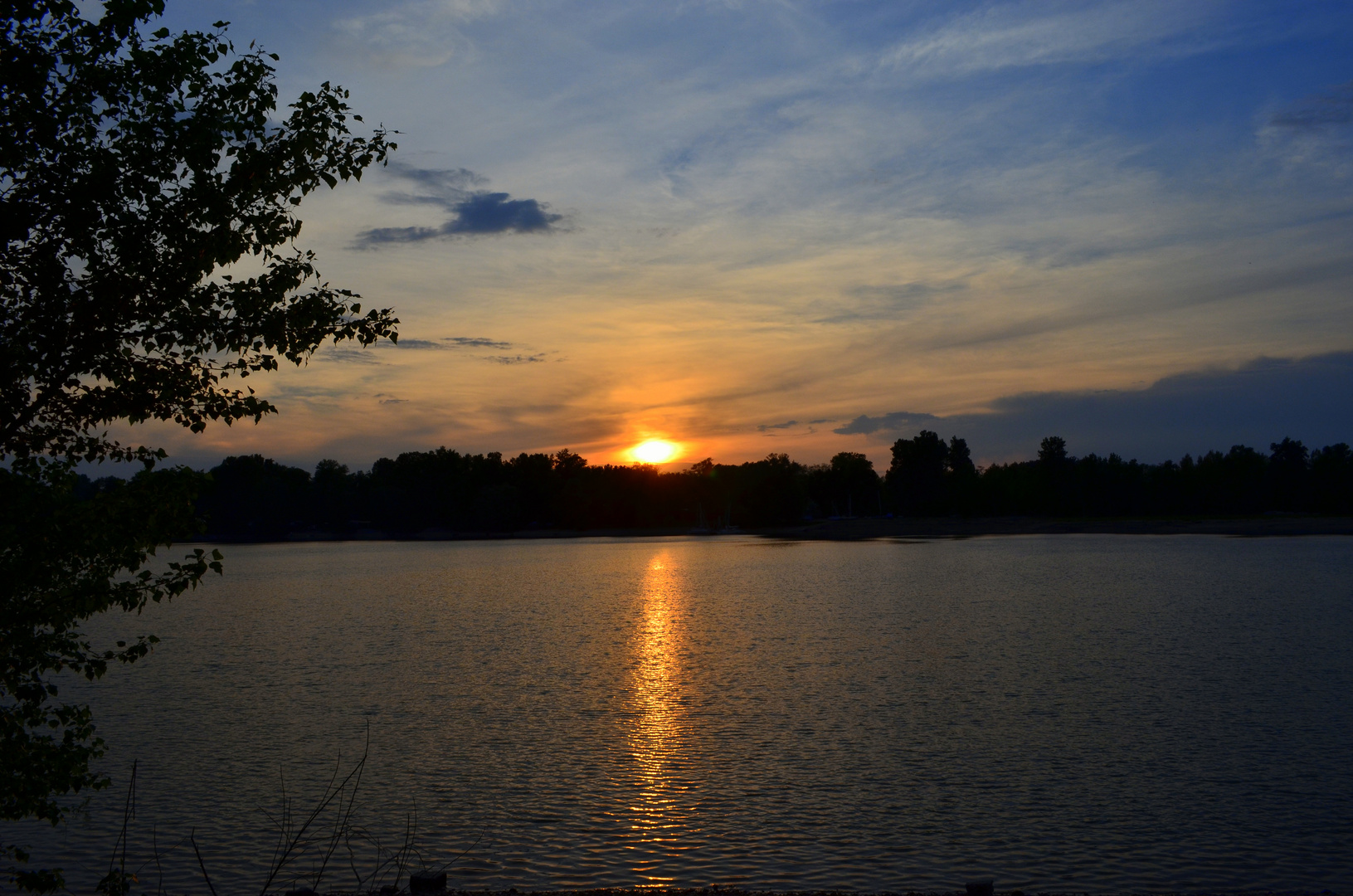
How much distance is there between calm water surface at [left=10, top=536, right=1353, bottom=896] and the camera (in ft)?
43.9

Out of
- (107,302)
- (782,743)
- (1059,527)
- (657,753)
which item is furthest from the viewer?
(1059,527)

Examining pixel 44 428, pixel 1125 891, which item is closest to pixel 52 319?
pixel 44 428

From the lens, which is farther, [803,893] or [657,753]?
[657,753]

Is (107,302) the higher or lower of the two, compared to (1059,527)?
higher

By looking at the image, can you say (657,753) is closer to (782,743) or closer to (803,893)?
(782,743)

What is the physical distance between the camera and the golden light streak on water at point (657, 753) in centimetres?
1388

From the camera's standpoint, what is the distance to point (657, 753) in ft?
64.0

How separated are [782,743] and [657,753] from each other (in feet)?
8.63

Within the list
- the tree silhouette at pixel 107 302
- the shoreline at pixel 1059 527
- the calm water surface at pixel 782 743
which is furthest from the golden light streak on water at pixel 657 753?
the shoreline at pixel 1059 527

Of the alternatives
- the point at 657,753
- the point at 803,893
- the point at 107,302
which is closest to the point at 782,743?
the point at 657,753

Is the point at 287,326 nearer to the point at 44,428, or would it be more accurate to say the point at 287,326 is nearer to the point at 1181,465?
the point at 44,428

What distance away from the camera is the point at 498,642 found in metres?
37.7

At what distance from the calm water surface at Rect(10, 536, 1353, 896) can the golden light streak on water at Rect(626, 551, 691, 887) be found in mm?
85

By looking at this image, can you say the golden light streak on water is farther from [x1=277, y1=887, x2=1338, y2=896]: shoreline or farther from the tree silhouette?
the tree silhouette
